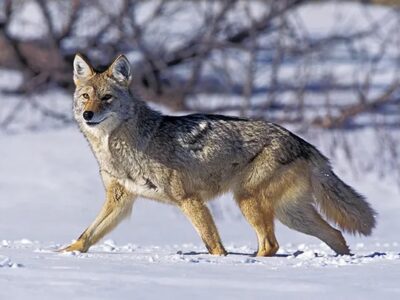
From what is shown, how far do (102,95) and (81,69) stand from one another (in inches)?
15.3

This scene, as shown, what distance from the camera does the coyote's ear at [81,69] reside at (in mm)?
9688

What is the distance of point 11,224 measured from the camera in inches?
559

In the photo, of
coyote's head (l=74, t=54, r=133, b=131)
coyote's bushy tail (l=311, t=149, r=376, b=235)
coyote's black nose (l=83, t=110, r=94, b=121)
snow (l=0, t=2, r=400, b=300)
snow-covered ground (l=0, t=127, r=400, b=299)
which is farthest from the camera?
coyote's bushy tail (l=311, t=149, r=376, b=235)

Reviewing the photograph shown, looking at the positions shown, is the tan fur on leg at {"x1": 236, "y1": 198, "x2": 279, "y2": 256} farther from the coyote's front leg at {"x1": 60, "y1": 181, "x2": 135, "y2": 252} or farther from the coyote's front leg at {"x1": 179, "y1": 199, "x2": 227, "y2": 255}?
the coyote's front leg at {"x1": 60, "y1": 181, "x2": 135, "y2": 252}

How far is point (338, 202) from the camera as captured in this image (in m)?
9.82

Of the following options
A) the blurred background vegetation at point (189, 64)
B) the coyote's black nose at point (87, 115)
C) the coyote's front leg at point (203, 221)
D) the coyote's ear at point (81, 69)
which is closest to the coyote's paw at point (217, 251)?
the coyote's front leg at point (203, 221)

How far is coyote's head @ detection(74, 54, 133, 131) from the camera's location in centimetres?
940

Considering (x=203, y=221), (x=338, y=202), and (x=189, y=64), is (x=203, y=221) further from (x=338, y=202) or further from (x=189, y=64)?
(x=189, y=64)

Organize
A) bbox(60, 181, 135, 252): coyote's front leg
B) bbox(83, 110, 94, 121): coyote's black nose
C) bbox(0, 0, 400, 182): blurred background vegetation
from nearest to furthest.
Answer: bbox(83, 110, 94, 121): coyote's black nose → bbox(60, 181, 135, 252): coyote's front leg → bbox(0, 0, 400, 182): blurred background vegetation

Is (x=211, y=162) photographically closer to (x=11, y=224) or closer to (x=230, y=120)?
(x=230, y=120)

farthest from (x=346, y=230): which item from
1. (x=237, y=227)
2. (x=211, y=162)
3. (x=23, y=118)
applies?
(x=23, y=118)

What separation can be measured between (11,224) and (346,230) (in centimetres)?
560

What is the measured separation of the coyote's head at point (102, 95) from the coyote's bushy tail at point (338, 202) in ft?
5.56

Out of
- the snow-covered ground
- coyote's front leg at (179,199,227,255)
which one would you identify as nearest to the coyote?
coyote's front leg at (179,199,227,255)
